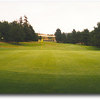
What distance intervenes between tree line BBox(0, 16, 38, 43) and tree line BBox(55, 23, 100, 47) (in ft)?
72.6

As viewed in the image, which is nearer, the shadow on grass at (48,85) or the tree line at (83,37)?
the shadow on grass at (48,85)

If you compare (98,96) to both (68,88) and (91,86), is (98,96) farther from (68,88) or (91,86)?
(68,88)

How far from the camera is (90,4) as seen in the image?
8.45 m

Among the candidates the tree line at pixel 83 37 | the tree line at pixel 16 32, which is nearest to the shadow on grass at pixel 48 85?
the tree line at pixel 83 37

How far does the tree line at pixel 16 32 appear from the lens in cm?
4822

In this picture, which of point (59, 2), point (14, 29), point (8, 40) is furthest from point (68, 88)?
point (8, 40)

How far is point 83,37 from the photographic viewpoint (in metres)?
58.5

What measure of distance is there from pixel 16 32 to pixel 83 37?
3406 centimetres

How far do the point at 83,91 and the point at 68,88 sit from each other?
1.72 feet

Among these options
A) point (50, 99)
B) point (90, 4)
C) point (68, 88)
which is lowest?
point (50, 99)

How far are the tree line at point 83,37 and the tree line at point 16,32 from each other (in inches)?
872

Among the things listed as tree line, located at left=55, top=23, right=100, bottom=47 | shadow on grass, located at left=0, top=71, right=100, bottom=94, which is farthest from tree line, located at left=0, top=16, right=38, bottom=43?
shadow on grass, located at left=0, top=71, right=100, bottom=94

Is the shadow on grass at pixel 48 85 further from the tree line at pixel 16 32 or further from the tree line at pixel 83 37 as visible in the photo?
the tree line at pixel 16 32

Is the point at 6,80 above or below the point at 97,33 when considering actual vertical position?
below
